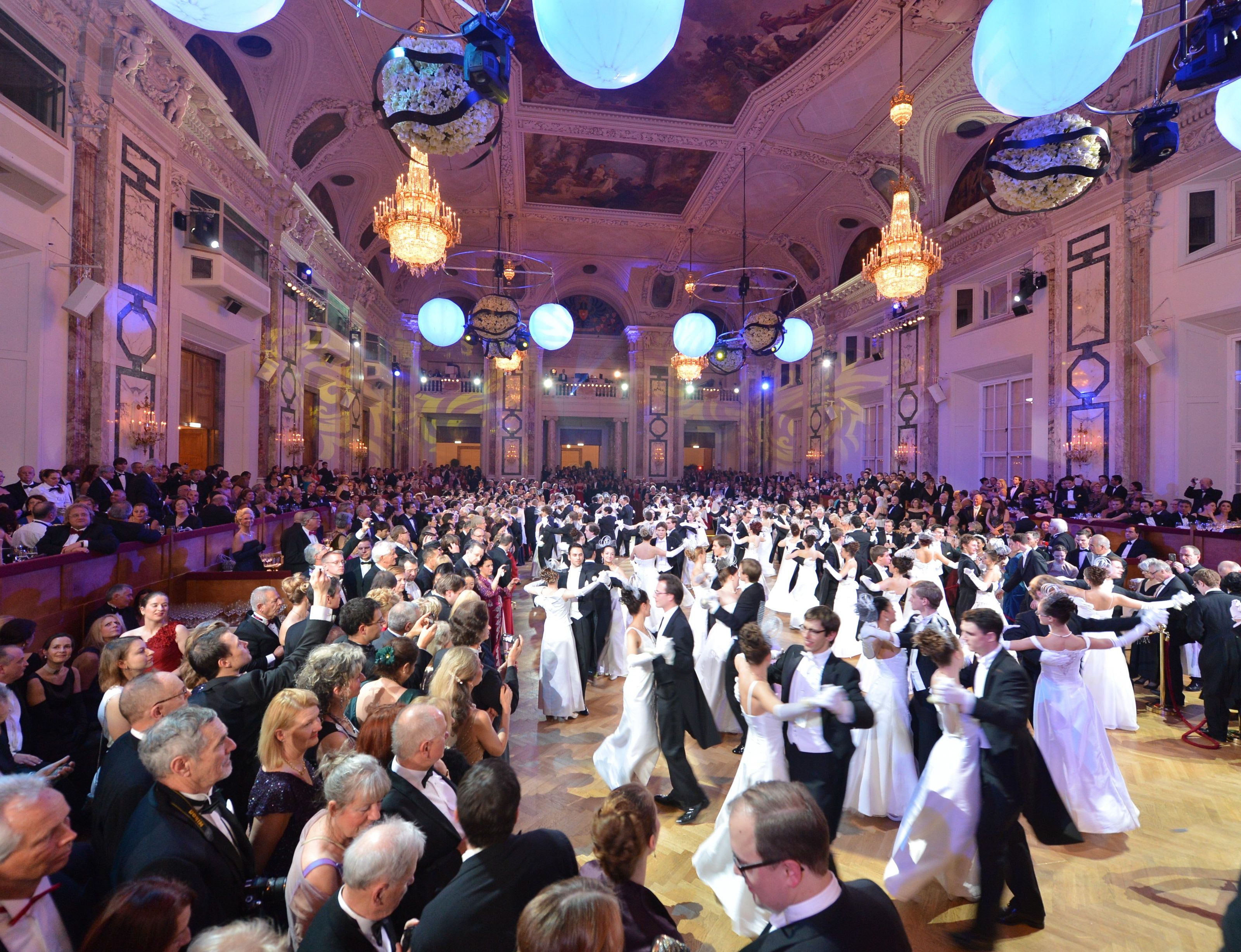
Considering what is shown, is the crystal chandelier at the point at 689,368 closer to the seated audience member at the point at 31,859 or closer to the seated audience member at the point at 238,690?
the seated audience member at the point at 238,690

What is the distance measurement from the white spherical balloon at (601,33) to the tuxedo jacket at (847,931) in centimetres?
333

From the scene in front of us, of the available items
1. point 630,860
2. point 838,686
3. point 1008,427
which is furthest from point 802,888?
point 1008,427

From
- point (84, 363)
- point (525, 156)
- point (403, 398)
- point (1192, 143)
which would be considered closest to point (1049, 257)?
point (1192, 143)

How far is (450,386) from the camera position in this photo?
26688 mm

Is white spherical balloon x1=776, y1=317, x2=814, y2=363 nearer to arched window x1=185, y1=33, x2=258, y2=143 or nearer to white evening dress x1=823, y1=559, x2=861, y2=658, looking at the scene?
white evening dress x1=823, y1=559, x2=861, y2=658

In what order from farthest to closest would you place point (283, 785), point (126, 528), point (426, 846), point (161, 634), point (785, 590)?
1. point (785, 590)
2. point (126, 528)
3. point (161, 634)
4. point (283, 785)
5. point (426, 846)

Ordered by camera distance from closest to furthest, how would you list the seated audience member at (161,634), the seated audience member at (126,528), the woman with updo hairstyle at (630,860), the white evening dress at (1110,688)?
the woman with updo hairstyle at (630,860), the seated audience member at (161,634), the white evening dress at (1110,688), the seated audience member at (126,528)

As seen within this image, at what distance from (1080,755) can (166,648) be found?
5.31m

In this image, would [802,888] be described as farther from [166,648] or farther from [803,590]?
[803,590]

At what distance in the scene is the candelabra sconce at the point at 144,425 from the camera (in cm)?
827

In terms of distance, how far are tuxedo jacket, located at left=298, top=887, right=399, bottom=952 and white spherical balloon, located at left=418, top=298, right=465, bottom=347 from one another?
26.6 ft

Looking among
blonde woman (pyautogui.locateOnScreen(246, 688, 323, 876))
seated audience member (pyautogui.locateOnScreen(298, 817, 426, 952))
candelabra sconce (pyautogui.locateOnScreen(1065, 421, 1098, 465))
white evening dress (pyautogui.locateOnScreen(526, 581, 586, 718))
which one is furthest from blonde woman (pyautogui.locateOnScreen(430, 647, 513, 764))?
candelabra sconce (pyautogui.locateOnScreen(1065, 421, 1098, 465))

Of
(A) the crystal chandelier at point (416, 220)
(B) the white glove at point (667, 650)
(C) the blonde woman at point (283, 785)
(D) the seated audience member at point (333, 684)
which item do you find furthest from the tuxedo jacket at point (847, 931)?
(A) the crystal chandelier at point (416, 220)

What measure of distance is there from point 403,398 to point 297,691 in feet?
76.2
